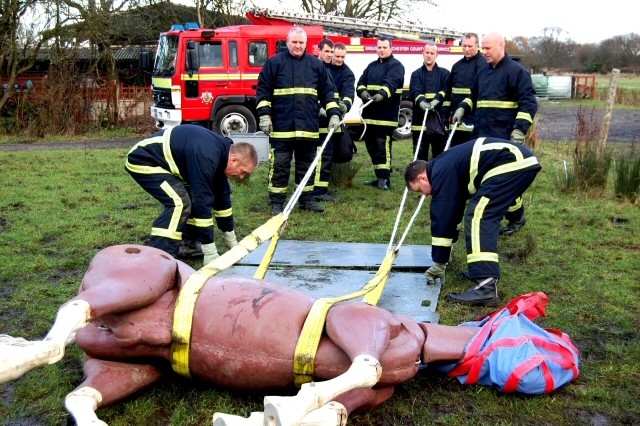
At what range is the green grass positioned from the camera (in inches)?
122

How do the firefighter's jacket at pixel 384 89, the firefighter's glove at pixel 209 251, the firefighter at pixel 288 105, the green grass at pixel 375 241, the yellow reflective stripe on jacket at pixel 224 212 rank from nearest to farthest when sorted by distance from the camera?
1. the green grass at pixel 375 241
2. the firefighter's glove at pixel 209 251
3. the yellow reflective stripe on jacket at pixel 224 212
4. the firefighter at pixel 288 105
5. the firefighter's jacket at pixel 384 89

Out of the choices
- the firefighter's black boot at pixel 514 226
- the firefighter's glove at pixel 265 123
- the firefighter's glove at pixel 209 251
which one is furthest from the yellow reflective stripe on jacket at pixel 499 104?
the firefighter's glove at pixel 209 251

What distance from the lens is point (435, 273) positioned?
197 inches

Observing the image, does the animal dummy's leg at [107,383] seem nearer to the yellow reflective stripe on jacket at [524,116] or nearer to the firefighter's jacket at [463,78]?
the yellow reflective stripe on jacket at [524,116]

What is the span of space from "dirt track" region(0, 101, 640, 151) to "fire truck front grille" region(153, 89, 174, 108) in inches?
48.4

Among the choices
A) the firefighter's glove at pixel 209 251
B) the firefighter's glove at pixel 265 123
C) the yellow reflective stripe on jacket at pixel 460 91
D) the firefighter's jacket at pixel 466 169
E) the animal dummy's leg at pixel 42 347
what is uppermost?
the yellow reflective stripe on jacket at pixel 460 91

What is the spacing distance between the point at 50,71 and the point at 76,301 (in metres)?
15.8

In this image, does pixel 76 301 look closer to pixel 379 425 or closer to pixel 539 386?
pixel 379 425

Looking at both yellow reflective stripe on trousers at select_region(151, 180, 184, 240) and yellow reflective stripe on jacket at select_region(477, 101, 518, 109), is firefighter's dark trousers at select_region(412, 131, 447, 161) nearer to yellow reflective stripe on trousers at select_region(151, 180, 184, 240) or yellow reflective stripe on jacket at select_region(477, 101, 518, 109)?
yellow reflective stripe on jacket at select_region(477, 101, 518, 109)

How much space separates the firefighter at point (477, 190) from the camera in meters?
4.71

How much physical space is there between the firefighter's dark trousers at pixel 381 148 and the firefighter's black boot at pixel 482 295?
4605 millimetres

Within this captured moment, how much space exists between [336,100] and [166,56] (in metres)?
7.26

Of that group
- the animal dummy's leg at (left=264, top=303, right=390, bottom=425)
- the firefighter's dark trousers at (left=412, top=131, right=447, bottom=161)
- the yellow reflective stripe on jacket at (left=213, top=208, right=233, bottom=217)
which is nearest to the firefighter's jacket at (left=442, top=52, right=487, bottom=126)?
the firefighter's dark trousers at (left=412, top=131, right=447, bottom=161)

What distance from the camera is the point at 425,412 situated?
3096 millimetres
